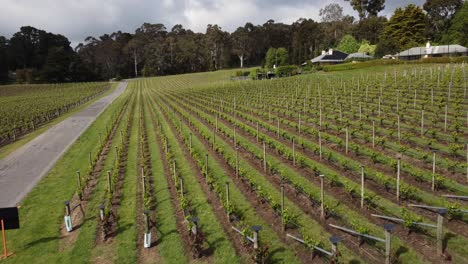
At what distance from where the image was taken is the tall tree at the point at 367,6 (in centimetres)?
11975

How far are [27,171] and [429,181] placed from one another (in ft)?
63.1

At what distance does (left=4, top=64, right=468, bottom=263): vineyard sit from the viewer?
930 cm

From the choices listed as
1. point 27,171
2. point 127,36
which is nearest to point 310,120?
point 27,171

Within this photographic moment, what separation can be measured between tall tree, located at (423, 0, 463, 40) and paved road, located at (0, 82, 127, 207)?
314 ft

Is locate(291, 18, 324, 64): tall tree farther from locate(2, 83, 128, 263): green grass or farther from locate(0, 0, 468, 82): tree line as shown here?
locate(2, 83, 128, 263): green grass

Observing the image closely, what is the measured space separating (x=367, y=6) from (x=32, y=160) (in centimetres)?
12161

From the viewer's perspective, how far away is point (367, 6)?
121 meters

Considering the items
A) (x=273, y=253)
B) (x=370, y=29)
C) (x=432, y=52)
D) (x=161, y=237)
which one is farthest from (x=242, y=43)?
(x=273, y=253)

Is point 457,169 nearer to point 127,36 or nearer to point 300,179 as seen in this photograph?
point 300,179

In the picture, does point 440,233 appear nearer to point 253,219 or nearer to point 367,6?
point 253,219

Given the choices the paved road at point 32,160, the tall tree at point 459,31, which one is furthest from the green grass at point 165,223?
the tall tree at point 459,31

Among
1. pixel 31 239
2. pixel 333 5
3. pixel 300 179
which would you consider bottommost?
pixel 31 239

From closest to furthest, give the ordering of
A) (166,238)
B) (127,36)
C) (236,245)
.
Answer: (236,245) < (166,238) < (127,36)

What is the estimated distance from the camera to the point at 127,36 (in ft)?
499
